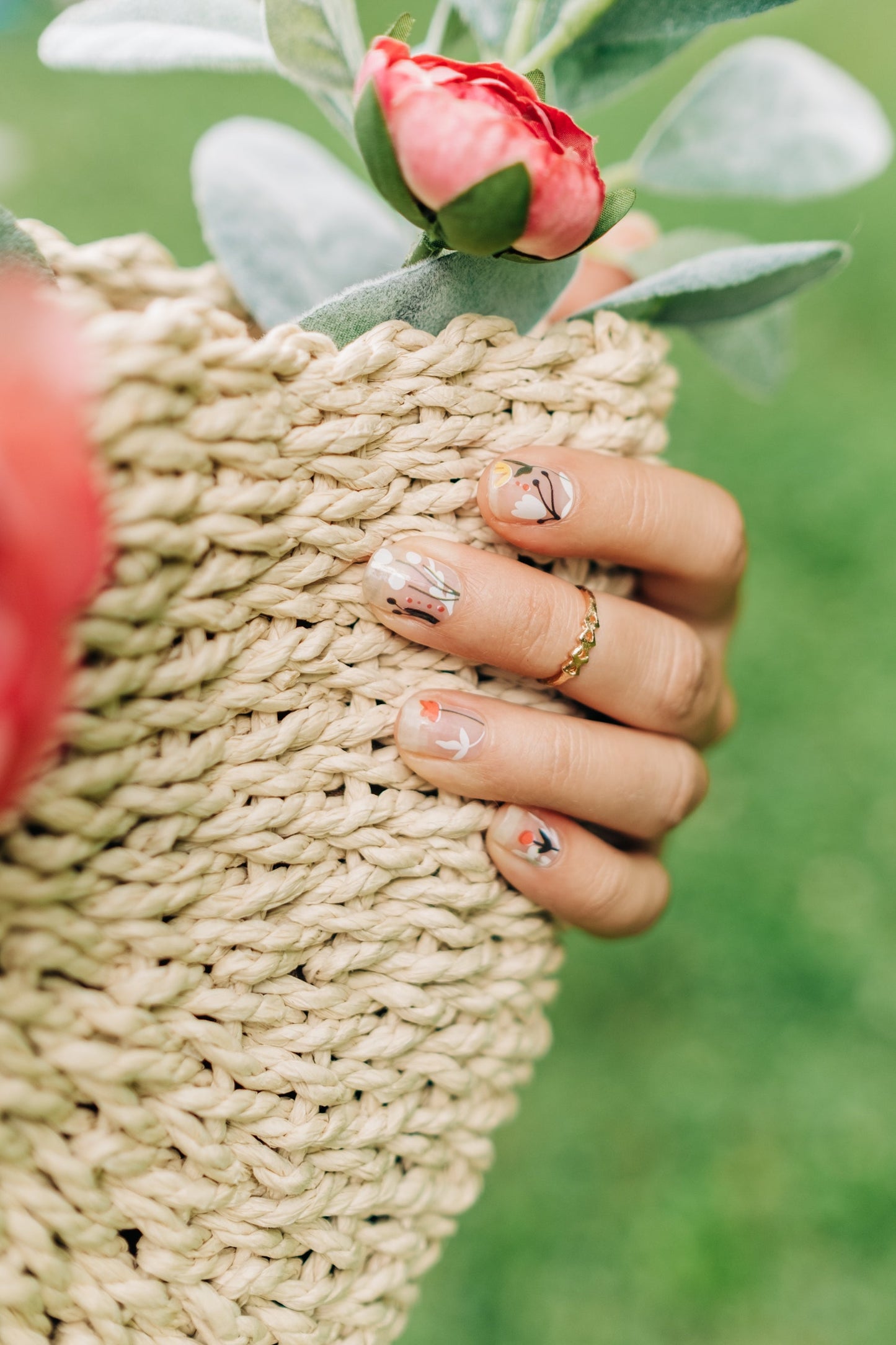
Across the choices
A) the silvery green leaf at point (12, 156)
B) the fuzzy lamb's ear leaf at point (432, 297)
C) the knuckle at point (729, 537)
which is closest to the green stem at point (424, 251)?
the fuzzy lamb's ear leaf at point (432, 297)

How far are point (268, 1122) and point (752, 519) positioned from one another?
1.43m

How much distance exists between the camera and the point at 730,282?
449mm

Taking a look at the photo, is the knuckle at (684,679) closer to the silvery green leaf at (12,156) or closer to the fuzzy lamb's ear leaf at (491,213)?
the fuzzy lamb's ear leaf at (491,213)

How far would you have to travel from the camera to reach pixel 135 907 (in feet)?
1.14

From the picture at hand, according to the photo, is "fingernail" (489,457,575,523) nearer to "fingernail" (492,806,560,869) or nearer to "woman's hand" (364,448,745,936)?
"woman's hand" (364,448,745,936)

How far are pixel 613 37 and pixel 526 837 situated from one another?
1.24 feet

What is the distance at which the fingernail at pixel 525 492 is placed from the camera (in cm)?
42

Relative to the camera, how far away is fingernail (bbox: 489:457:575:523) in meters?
0.42

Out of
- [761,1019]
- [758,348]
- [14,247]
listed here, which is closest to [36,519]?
[14,247]

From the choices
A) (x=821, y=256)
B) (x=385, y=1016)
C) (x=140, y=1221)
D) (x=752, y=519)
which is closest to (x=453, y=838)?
(x=385, y=1016)

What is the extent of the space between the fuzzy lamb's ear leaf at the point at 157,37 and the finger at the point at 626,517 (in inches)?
8.2

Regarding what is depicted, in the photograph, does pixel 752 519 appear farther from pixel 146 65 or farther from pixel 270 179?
pixel 146 65

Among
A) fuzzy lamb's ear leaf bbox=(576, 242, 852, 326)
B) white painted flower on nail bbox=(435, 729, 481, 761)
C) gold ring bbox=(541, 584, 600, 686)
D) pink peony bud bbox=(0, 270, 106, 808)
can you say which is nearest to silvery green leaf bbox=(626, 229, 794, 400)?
fuzzy lamb's ear leaf bbox=(576, 242, 852, 326)

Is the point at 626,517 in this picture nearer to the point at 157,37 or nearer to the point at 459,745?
the point at 459,745
